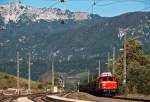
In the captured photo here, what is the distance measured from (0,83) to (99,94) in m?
90.9

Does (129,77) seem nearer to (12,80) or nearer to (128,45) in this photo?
(128,45)

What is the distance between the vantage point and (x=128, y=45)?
142 metres

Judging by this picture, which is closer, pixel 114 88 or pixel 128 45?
pixel 114 88

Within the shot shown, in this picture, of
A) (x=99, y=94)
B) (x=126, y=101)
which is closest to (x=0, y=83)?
(x=99, y=94)

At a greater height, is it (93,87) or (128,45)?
(128,45)

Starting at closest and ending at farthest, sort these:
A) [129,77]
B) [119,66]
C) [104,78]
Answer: [104,78], [129,77], [119,66]

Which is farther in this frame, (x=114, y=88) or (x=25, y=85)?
(x=25, y=85)

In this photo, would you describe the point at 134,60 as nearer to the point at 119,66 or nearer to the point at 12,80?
the point at 119,66

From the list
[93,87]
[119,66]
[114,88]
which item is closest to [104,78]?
[114,88]

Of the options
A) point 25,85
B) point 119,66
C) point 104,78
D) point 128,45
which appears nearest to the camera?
point 104,78

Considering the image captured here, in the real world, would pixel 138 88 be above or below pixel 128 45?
below

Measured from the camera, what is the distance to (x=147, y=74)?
102 metres

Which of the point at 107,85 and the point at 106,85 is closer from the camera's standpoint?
the point at 106,85

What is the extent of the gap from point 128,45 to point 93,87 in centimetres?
4731
